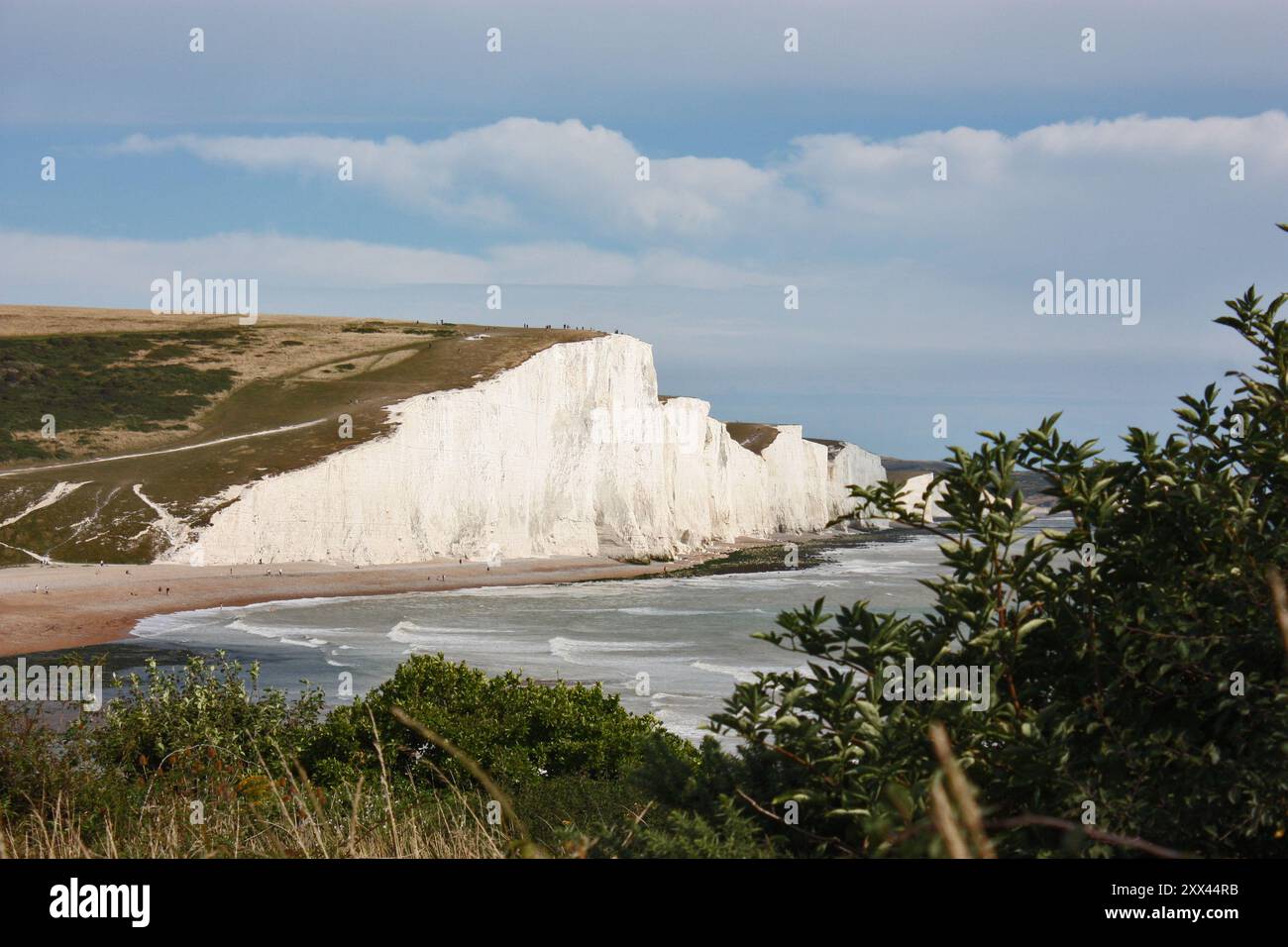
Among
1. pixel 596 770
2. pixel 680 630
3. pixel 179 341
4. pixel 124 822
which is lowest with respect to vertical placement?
pixel 680 630

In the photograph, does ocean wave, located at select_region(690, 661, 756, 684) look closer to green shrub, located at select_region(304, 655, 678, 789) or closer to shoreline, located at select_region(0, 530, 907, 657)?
green shrub, located at select_region(304, 655, 678, 789)

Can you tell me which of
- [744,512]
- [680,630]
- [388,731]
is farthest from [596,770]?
[744,512]

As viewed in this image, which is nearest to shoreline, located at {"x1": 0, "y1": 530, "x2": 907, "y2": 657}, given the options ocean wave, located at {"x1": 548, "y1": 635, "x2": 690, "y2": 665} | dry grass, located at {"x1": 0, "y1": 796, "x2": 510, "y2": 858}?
ocean wave, located at {"x1": 548, "y1": 635, "x2": 690, "y2": 665}

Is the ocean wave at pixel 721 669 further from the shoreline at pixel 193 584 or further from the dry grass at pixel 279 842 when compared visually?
the dry grass at pixel 279 842

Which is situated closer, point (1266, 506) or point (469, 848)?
point (1266, 506)
